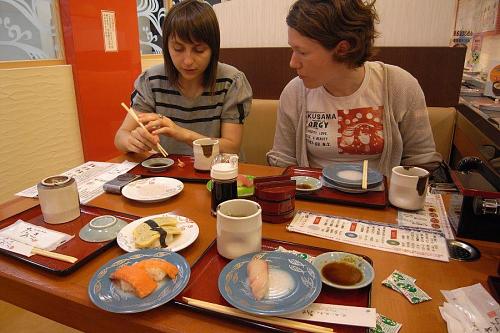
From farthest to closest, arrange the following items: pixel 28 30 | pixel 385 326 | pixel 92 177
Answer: pixel 28 30
pixel 92 177
pixel 385 326

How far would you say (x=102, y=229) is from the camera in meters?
0.95

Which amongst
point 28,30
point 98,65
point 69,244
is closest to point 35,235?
point 69,244

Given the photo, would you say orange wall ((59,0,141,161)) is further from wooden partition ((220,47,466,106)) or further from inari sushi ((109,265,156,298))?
inari sushi ((109,265,156,298))

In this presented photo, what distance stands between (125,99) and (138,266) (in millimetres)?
3005

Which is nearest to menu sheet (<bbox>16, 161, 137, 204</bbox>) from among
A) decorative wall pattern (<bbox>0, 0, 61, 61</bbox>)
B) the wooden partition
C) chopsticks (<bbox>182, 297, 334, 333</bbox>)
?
chopsticks (<bbox>182, 297, 334, 333</bbox>)

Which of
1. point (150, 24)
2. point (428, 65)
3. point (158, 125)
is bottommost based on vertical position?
point (158, 125)

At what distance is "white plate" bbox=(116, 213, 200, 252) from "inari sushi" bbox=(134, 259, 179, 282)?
91 mm

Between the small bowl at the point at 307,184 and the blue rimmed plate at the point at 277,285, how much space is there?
40 centimetres

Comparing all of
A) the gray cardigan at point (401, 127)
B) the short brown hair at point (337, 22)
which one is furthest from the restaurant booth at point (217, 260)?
the short brown hair at point (337, 22)

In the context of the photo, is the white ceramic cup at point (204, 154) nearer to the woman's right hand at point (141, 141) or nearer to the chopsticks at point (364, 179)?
the woman's right hand at point (141, 141)

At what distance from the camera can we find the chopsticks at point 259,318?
2.04ft

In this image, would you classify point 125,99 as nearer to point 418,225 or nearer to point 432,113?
point 432,113

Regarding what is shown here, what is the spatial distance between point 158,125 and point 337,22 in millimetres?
829

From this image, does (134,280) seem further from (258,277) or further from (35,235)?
(35,235)
